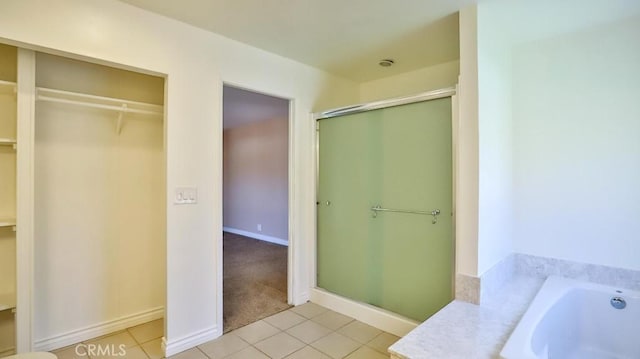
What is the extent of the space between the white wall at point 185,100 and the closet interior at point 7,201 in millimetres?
618

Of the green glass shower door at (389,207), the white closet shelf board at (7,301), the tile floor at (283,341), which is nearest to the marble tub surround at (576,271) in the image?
the green glass shower door at (389,207)

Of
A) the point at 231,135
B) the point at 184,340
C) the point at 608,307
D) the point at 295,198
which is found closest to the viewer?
the point at 608,307

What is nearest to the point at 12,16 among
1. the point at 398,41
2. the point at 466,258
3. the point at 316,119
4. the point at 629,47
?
the point at 316,119

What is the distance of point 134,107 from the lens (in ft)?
7.79

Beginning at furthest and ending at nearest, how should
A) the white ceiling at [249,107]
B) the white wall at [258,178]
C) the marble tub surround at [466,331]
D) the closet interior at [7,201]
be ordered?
the white wall at [258,178] < the white ceiling at [249,107] < the closet interior at [7,201] < the marble tub surround at [466,331]

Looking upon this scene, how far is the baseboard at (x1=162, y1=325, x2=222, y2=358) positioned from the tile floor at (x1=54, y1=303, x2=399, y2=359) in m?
0.04

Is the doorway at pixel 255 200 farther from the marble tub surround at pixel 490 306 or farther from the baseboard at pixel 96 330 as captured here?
the marble tub surround at pixel 490 306

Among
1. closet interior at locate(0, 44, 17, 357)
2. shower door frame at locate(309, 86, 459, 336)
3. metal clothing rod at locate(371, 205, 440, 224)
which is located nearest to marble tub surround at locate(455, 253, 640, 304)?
shower door frame at locate(309, 86, 459, 336)

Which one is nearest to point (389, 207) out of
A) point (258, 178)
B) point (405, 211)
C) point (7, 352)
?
point (405, 211)

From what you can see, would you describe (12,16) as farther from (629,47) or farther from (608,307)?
(608,307)

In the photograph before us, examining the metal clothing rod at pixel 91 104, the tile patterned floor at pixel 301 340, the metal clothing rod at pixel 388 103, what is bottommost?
the tile patterned floor at pixel 301 340

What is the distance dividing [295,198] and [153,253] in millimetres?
1279

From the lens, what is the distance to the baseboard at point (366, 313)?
2.29m

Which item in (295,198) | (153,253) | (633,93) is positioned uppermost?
(633,93)
